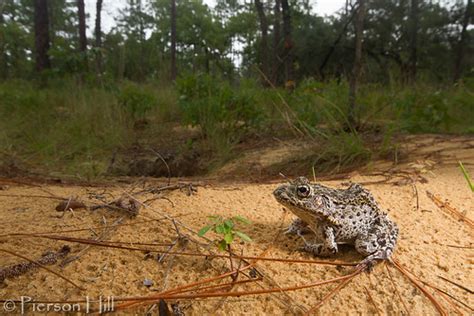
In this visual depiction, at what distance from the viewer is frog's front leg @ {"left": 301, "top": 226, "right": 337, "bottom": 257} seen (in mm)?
1541

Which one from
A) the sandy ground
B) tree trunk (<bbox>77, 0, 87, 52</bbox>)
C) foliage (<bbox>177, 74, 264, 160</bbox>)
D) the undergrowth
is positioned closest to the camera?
the sandy ground

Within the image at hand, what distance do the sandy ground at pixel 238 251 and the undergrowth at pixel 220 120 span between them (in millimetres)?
1257

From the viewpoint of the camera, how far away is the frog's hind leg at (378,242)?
145cm

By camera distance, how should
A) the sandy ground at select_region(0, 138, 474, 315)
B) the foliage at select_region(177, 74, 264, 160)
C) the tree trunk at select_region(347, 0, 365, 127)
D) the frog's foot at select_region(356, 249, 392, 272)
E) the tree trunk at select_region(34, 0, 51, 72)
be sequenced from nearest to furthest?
the sandy ground at select_region(0, 138, 474, 315) → the frog's foot at select_region(356, 249, 392, 272) → the tree trunk at select_region(347, 0, 365, 127) → the foliage at select_region(177, 74, 264, 160) → the tree trunk at select_region(34, 0, 51, 72)

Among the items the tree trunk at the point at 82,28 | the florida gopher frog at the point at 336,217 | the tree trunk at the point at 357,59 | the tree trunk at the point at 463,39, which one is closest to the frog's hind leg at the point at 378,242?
the florida gopher frog at the point at 336,217

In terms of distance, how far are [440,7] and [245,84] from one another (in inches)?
592

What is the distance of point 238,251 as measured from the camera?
156 centimetres

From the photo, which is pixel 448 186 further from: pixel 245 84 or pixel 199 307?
pixel 245 84

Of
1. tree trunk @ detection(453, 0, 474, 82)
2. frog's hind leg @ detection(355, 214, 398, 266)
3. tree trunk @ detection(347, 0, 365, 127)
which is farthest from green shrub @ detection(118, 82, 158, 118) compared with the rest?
tree trunk @ detection(453, 0, 474, 82)

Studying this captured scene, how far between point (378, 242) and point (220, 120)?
12.3 feet

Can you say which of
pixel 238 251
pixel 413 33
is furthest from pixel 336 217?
pixel 413 33

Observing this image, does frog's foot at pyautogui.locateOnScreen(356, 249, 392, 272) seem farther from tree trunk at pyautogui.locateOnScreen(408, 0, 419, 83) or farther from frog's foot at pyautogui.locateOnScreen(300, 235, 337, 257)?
tree trunk at pyautogui.locateOnScreen(408, 0, 419, 83)

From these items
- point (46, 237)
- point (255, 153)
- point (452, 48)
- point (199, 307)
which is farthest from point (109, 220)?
point (452, 48)

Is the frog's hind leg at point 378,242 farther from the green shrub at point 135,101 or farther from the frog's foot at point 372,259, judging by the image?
the green shrub at point 135,101
